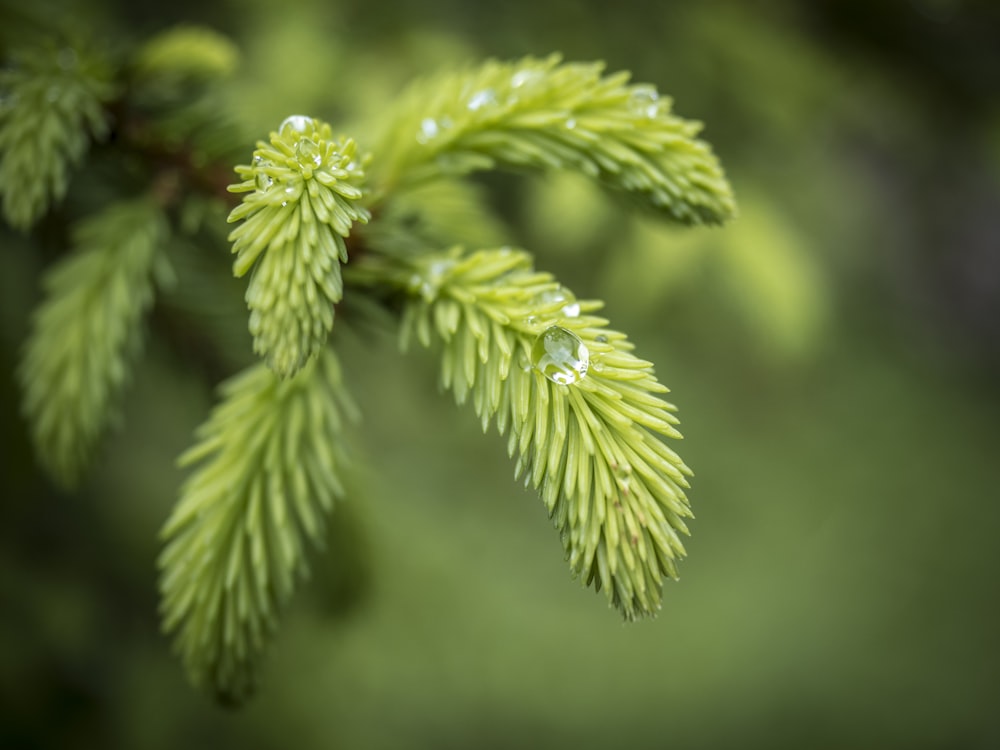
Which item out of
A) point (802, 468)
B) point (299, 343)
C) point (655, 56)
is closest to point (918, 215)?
point (802, 468)

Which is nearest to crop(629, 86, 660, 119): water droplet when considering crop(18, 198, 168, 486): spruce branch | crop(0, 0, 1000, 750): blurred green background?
crop(0, 0, 1000, 750): blurred green background

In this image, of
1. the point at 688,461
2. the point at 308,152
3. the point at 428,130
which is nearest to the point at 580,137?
the point at 428,130

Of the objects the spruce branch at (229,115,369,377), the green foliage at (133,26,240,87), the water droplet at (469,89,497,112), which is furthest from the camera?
the green foliage at (133,26,240,87)

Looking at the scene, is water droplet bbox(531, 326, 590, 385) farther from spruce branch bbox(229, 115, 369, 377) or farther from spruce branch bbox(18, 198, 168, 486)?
spruce branch bbox(18, 198, 168, 486)

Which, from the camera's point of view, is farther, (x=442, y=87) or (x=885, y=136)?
(x=885, y=136)

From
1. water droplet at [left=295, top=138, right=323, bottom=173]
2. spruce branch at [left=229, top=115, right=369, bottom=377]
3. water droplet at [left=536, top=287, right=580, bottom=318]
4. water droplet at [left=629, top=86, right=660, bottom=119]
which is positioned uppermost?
water droplet at [left=629, top=86, right=660, bottom=119]

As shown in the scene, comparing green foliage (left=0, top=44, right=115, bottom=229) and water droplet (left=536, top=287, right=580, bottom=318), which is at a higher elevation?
water droplet (left=536, top=287, right=580, bottom=318)

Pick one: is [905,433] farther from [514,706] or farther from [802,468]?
[514,706]
